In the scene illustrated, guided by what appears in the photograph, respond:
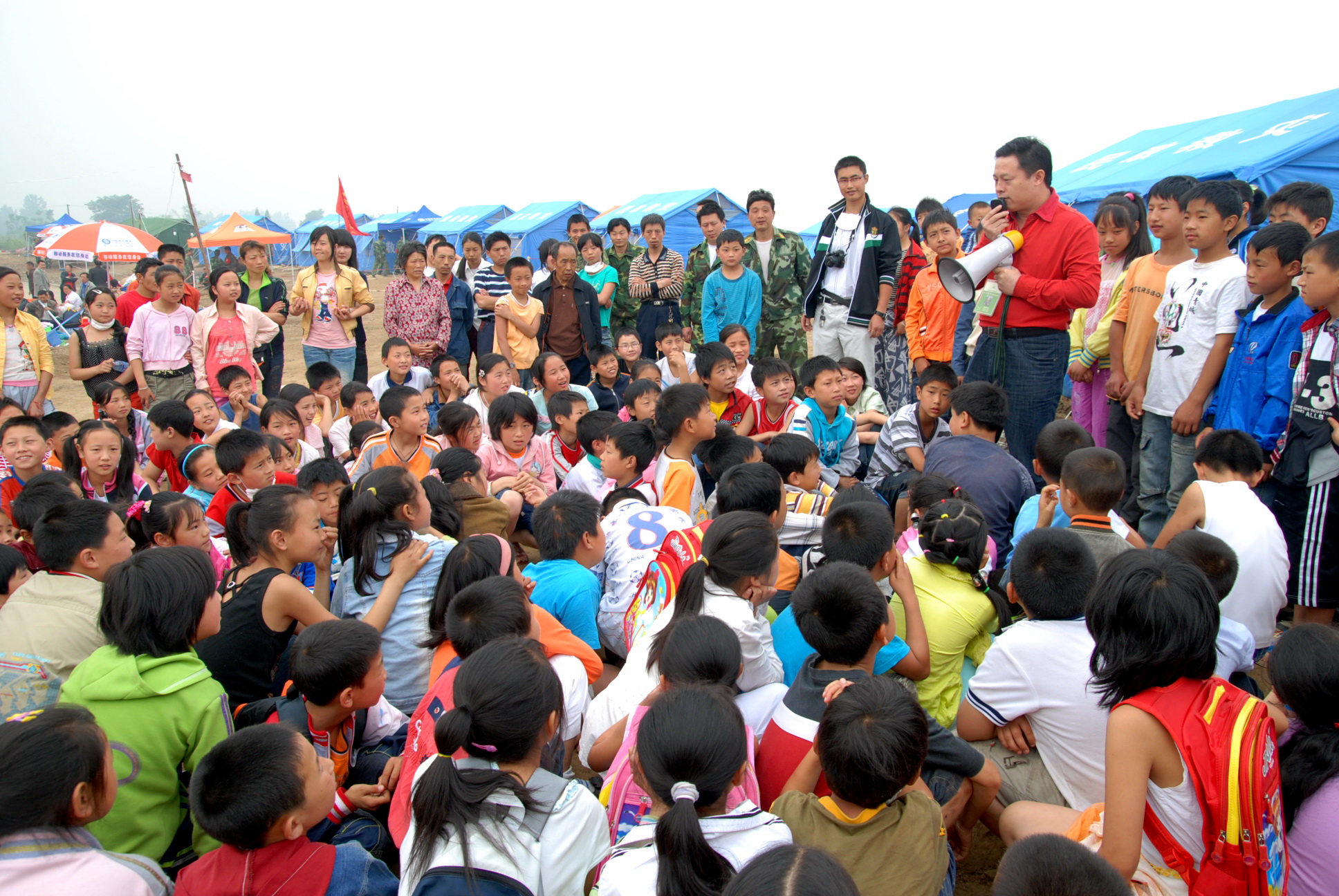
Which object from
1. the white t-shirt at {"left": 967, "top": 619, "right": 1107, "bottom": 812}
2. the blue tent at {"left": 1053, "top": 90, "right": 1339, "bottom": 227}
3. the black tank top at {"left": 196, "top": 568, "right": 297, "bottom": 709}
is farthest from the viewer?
the blue tent at {"left": 1053, "top": 90, "right": 1339, "bottom": 227}

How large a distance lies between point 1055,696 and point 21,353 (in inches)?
287

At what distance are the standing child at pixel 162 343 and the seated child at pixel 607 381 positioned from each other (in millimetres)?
3190

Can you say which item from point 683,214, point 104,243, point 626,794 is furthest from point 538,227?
point 626,794

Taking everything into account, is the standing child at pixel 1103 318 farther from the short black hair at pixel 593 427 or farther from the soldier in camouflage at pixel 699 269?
the short black hair at pixel 593 427

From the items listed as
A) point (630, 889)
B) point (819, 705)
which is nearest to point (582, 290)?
point (819, 705)

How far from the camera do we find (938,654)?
8.41ft

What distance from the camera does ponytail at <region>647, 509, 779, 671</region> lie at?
239cm

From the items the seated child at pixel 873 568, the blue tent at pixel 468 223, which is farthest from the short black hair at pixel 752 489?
the blue tent at pixel 468 223

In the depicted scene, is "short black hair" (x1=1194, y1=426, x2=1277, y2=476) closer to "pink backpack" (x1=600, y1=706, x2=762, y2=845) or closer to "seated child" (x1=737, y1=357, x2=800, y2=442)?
"seated child" (x1=737, y1=357, x2=800, y2=442)

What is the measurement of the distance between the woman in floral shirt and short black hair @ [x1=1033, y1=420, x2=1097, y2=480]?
4.86 meters

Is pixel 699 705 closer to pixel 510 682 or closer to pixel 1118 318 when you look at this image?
pixel 510 682

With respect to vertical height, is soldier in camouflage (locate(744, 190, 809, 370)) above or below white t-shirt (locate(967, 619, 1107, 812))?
above

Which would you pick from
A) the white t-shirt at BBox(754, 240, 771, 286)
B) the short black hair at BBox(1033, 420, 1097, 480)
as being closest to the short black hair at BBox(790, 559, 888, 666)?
the short black hair at BBox(1033, 420, 1097, 480)

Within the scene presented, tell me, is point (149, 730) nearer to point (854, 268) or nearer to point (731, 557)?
point (731, 557)
